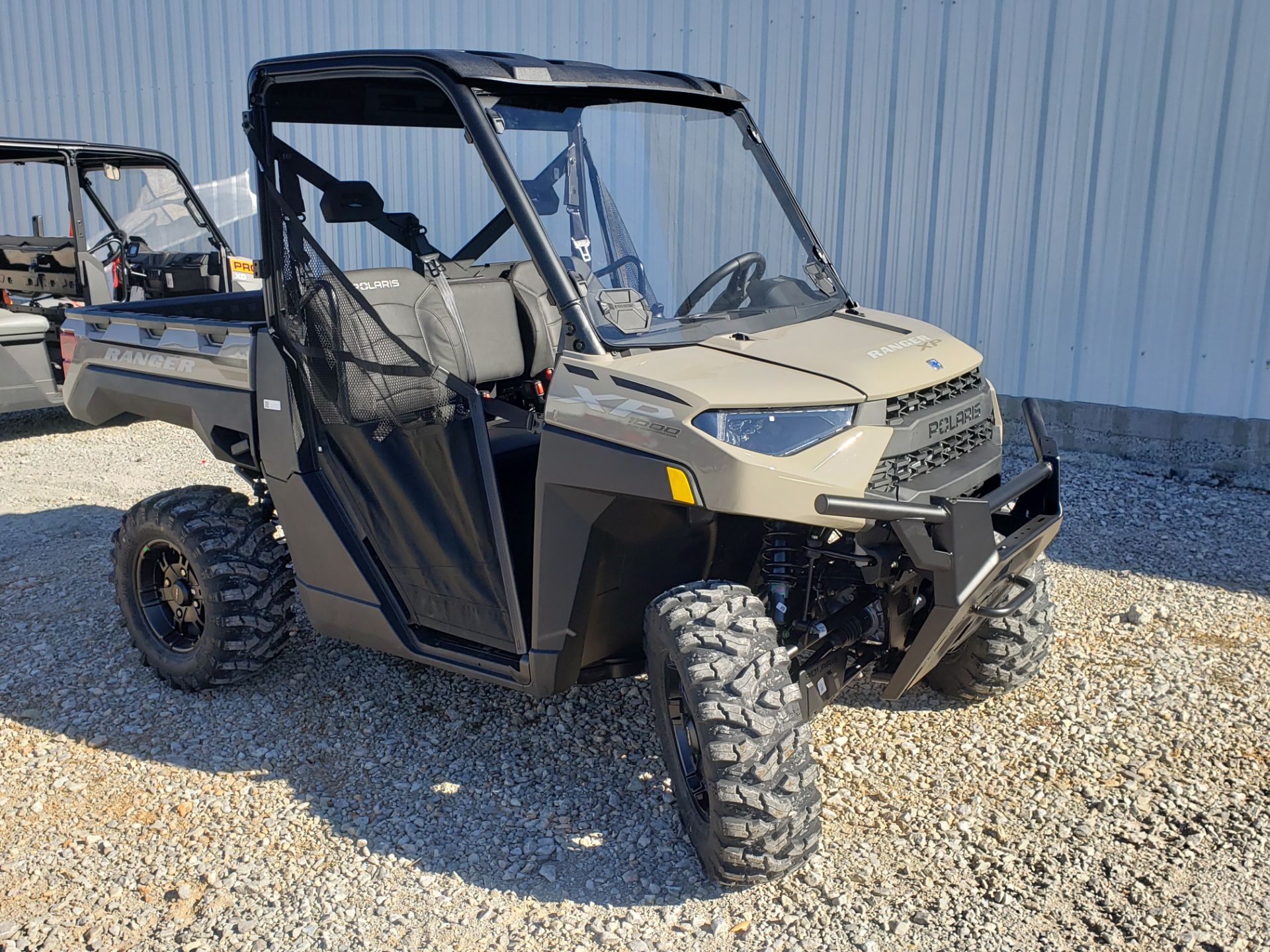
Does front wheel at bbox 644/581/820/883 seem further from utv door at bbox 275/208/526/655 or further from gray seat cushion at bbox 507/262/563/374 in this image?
gray seat cushion at bbox 507/262/563/374

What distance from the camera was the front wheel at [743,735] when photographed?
2822 mm

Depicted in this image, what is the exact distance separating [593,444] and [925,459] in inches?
35.5

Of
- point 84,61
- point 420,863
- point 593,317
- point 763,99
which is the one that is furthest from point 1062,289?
point 84,61

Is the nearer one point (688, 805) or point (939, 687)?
point (688, 805)

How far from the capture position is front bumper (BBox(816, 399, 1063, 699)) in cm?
275

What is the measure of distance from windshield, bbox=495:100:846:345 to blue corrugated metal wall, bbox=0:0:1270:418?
200cm

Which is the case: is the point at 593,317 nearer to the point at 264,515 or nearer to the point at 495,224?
the point at 495,224

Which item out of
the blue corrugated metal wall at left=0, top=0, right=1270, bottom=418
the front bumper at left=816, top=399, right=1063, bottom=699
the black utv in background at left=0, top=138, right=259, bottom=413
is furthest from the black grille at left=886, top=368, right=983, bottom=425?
the black utv in background at left=0, top=138, right=259, bottom=413

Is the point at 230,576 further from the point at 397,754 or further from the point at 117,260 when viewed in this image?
the point at 117,260

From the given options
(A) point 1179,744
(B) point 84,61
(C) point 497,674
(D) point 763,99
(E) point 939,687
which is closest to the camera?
(C) point 497,674

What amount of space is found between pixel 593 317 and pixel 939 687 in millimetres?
1947

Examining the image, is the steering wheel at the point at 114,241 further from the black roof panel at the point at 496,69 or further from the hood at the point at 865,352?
the hood at the point at 865,352

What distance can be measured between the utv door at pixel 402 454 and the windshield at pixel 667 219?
0.55 meters

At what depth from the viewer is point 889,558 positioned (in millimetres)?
2895
